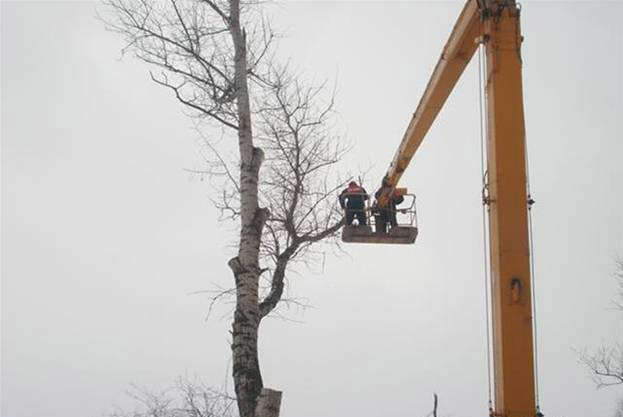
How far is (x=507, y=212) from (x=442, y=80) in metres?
3.14

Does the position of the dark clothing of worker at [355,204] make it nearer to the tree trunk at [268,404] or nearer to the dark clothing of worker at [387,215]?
the dark clothing of worker at [387,215]

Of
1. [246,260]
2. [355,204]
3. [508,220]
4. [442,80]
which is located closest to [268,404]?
[246,260]

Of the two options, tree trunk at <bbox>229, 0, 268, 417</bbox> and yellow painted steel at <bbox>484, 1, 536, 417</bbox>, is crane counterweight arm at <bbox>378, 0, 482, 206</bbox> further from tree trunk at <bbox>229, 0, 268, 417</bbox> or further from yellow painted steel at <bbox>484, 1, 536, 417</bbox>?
tree trunk at <bbox>229, 0, 268, 417</bbox>

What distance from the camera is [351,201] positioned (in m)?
11.3

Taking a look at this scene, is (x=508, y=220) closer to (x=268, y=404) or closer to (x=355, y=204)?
(x=268, y=404)

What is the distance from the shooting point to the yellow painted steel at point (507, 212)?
554 centimetres

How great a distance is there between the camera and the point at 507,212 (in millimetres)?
5902

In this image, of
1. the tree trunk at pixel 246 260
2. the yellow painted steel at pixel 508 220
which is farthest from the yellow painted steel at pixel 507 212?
the tree trunk at pixel 246 260

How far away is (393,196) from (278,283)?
3.06 meters

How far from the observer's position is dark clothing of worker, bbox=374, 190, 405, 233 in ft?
37.8

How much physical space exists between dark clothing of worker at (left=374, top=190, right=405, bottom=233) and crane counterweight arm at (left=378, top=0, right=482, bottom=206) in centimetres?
45

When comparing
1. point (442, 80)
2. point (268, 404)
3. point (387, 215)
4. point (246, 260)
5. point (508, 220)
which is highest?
point (442, 80)

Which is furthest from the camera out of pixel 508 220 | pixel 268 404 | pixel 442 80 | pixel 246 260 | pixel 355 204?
pixel 355 204

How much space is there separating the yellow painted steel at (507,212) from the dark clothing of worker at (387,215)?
15.4 feet
